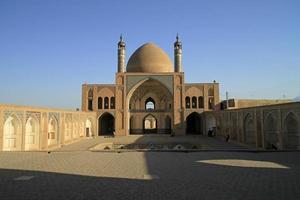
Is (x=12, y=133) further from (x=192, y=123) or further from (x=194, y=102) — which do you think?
(x=192, y=123)

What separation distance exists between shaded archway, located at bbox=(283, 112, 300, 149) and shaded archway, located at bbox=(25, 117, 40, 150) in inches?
527

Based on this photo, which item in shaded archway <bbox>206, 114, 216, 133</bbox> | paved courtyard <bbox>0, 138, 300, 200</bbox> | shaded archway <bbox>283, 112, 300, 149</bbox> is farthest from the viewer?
shaded archway <bbox>206, 114, 216, 133</bbox>

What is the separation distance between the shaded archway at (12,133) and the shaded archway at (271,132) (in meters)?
13.3

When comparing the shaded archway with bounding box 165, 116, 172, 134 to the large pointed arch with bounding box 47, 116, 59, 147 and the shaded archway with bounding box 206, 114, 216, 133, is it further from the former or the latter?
the large pointed arch with bounding box 47, 116, 59, 147

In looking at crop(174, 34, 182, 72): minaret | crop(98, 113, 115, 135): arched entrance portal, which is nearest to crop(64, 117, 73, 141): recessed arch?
crop(98, 113, 115, 135): arched entrance portal

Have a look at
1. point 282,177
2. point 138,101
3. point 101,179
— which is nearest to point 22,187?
point 101,179

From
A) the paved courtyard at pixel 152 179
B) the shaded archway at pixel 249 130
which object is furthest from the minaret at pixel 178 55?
the paved courtyard at pixel 152 179

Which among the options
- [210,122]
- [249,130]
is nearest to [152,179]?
[249,130]

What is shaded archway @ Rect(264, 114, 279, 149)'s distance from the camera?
1421cm

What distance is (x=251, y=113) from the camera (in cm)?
1662

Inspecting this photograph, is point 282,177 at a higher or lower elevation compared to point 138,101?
lower

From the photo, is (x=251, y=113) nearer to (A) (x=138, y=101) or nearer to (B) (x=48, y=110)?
(B) (x=48, y=110)

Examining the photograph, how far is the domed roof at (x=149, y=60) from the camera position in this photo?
28062 millimetres

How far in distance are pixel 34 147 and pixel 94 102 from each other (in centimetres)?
1241
